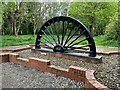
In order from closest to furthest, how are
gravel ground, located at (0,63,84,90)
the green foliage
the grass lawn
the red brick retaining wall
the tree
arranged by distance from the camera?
the red brick retaining wall < gravel ground, located at (0,63,84,90) < the green foliage < the grass lawn < the tree

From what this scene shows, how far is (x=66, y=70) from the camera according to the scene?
4.76 m

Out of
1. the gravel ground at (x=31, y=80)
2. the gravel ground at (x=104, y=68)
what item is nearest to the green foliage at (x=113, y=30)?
the gravel ground at (x=104, y=68)

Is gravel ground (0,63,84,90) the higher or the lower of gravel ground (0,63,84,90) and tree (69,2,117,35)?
the lower

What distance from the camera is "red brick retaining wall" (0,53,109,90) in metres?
3.50

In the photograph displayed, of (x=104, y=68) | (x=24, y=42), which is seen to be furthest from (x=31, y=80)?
(x=24, y=42)

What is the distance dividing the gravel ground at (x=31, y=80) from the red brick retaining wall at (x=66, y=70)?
0.48 ft

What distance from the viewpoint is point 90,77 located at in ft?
12.5

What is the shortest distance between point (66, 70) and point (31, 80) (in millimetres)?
1061

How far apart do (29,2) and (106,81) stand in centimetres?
1357

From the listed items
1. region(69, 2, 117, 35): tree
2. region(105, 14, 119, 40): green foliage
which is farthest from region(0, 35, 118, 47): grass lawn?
region(69, 2, 117, 35): tree

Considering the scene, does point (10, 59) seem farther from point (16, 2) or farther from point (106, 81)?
point (16, 2)

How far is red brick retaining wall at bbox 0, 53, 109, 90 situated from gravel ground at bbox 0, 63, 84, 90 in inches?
5.8

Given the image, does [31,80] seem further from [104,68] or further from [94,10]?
[94,10]

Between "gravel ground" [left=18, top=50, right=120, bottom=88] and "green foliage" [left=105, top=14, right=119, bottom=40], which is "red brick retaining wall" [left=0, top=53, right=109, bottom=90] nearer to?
"gravel ground" [left=18, top=50, right=120, bottom=88]
